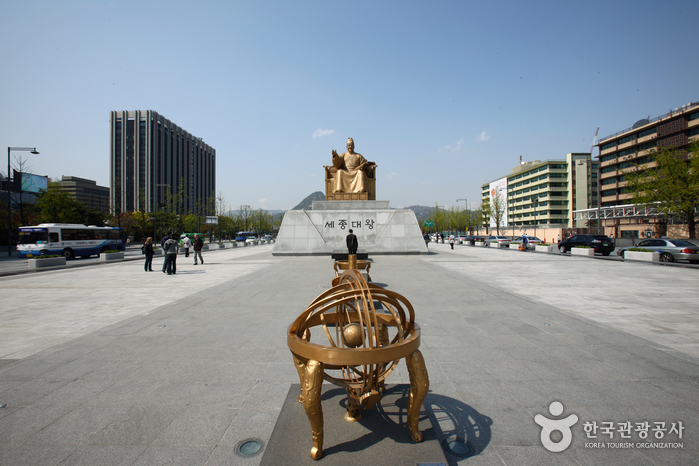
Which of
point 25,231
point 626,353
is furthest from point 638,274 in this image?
point 25,231

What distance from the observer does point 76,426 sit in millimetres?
2611

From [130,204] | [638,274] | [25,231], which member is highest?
[130,204]

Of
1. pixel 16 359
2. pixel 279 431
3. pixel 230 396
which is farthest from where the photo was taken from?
pixel 16 359

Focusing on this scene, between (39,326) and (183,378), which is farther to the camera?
(39,326)

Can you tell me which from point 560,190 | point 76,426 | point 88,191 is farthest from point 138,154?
point 560,190

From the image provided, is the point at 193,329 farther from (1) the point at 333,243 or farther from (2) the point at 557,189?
(2) the point at 557,189

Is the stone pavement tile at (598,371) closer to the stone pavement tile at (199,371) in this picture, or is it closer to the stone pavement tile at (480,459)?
the stone pavement tile at (480,459)

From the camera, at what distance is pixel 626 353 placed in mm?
4043

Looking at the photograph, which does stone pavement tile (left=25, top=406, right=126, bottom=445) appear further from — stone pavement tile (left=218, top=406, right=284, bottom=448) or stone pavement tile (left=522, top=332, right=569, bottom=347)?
stone pavement tile (left=522, top=332, right=569, bottom=347)

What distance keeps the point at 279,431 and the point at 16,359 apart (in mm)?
3973

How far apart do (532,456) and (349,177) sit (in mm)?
18553

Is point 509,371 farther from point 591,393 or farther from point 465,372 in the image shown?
point 591,393

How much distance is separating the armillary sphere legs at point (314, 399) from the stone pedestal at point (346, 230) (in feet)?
56.2

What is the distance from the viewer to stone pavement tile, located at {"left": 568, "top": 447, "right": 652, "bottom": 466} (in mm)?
2209
